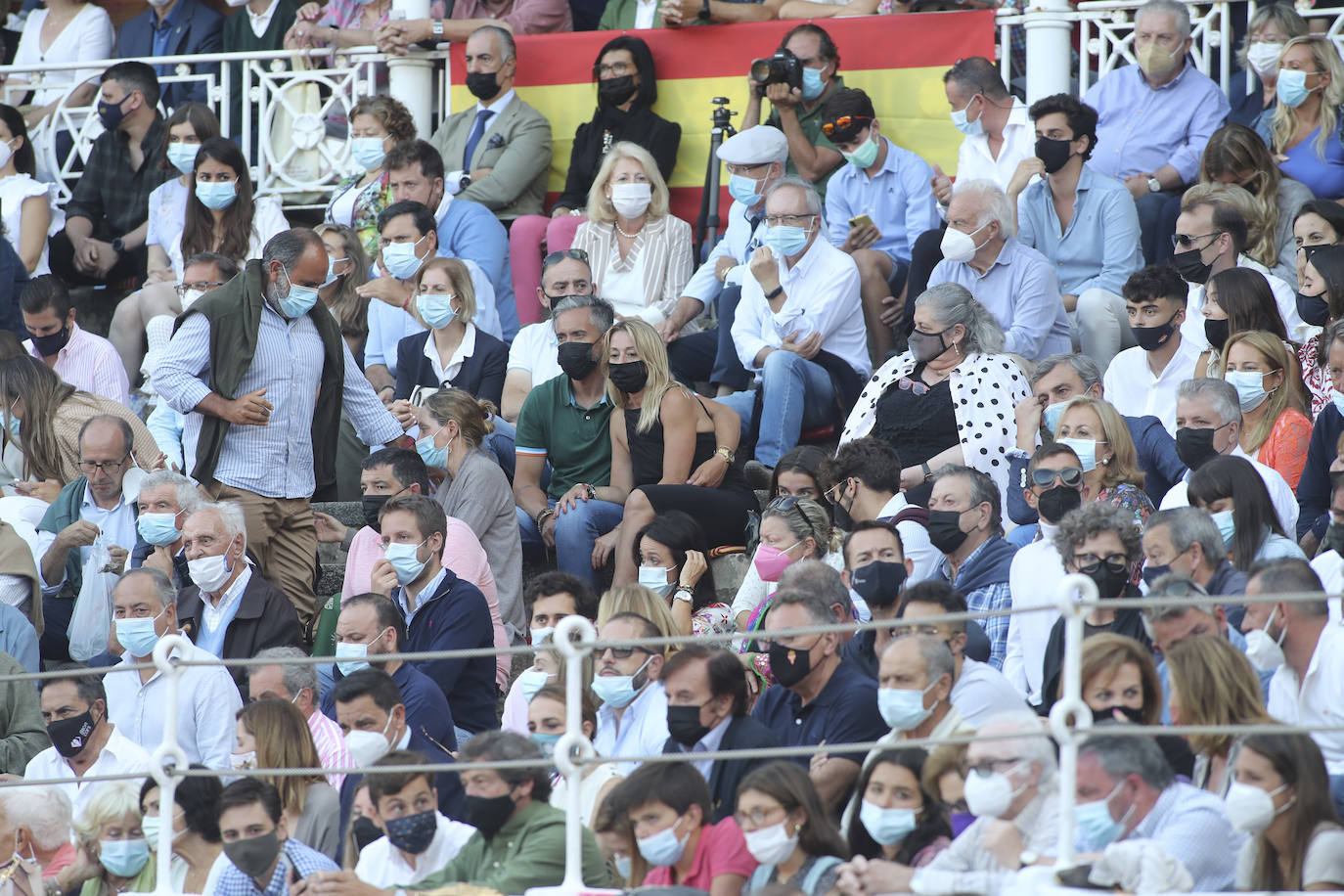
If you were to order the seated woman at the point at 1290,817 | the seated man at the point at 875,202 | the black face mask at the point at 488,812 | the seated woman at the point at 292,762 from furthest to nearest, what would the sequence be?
the seated man at the point at 875,202 → the seated woman at the point at 292,762 → the black face mask at the point at 488,812 → the seated woman at the point at 1290,817

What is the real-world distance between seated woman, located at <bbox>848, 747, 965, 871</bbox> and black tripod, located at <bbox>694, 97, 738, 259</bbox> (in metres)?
5.89

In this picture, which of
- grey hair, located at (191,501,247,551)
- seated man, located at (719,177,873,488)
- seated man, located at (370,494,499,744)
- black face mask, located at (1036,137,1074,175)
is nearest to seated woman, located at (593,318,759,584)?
seated man, located at (719,177,873,488)

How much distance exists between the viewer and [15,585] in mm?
8289

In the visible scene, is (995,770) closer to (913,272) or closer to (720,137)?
(913,272)

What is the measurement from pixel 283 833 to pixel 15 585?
286 centimetres

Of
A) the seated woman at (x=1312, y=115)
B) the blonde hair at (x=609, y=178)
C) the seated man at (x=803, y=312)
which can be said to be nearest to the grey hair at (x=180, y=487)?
the seated man at (x=803, y=312)

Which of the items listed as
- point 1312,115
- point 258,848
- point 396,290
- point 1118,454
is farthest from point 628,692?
point 1312,115

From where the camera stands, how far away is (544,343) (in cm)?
973

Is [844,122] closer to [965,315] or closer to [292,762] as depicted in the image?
[965,315]

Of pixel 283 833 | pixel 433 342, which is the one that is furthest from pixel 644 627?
pixel 433 342

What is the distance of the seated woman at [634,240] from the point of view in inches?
405

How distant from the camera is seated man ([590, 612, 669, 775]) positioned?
659cm

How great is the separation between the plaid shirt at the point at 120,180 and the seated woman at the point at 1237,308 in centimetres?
598

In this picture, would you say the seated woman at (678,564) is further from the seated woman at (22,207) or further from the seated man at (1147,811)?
the seated woman at (22,207)
